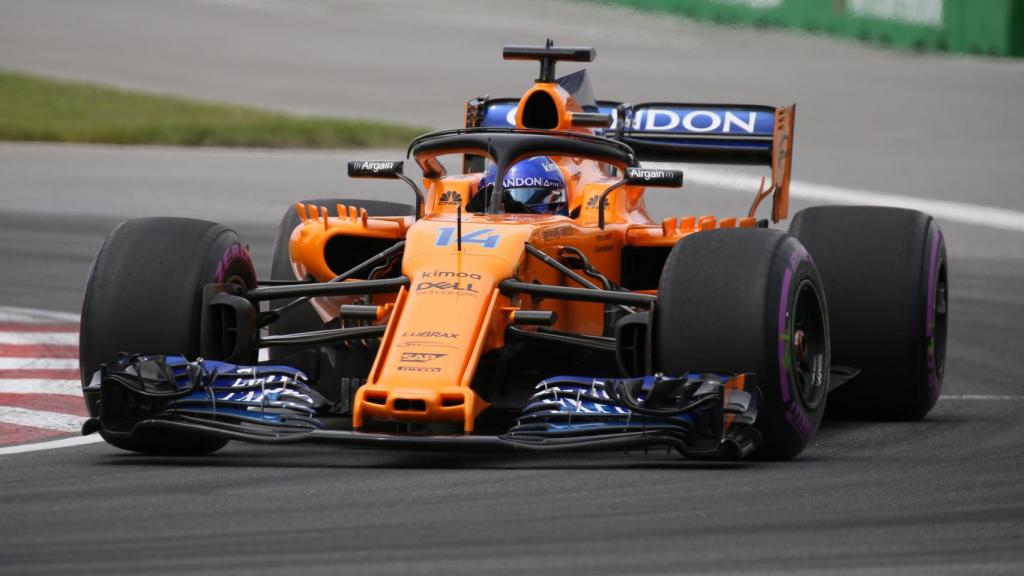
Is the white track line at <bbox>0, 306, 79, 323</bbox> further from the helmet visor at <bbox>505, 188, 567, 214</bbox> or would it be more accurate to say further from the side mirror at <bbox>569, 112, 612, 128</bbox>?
the helmet visor at <bbox>505, 188, 567, 214</bbox>

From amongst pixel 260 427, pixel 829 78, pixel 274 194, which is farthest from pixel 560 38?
pixel 260 427

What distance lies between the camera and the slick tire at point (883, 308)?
9.45m

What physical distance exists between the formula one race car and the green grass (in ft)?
50.3

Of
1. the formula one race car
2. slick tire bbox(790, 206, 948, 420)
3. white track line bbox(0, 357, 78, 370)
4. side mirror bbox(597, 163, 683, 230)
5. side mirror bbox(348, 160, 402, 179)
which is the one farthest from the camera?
white track line bbox(0, 357, 78, 370)

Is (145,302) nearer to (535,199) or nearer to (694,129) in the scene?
(535,199)

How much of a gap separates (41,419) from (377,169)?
203 cm

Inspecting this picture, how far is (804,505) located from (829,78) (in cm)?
2597

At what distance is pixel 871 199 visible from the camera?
20578 mm

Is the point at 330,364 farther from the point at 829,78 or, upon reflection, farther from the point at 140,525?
the point at 829,78

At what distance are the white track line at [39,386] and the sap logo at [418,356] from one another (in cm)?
296

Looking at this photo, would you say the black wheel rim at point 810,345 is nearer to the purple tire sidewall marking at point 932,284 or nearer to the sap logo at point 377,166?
the purple tire sidewall marking at point 932,284

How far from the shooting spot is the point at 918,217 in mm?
9656

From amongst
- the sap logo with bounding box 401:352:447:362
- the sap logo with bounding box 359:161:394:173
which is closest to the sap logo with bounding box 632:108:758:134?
the sap logo with bounding box 359:161:394:173

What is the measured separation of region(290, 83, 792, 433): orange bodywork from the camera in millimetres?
7539
